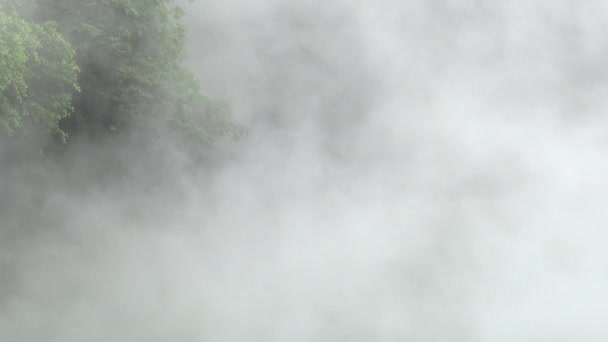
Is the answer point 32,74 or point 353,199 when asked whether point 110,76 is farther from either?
point 353,199

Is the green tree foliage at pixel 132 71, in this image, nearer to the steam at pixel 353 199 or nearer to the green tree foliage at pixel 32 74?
the steam at pixel 353 199

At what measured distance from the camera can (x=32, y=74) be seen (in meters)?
7.33

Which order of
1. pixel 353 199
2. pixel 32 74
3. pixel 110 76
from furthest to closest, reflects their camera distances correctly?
pixel 110 76
pixel 353 199
pixel 32 74

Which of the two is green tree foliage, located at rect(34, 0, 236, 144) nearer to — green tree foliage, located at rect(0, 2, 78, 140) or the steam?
the steam

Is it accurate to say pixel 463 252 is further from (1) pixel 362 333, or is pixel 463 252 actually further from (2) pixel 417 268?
(1) pixel 362 333

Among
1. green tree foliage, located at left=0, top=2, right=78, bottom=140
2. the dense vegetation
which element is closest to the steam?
the dense vegetation

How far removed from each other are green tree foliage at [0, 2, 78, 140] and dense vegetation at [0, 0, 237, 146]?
0.03 feet

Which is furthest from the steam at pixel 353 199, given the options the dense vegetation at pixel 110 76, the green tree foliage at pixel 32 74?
the green tree foliage at pixel 32 74

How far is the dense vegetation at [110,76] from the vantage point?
755 cm

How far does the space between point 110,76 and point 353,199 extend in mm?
2853

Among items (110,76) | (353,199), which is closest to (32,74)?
(110,76)

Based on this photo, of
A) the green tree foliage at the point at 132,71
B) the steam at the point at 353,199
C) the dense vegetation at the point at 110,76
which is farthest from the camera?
the green tree foliage at the point at 132,71

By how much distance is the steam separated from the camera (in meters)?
7.35

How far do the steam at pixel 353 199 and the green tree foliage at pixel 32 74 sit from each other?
49.0 inches
